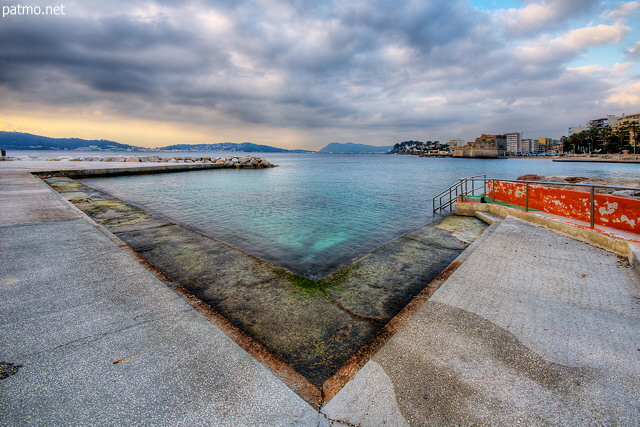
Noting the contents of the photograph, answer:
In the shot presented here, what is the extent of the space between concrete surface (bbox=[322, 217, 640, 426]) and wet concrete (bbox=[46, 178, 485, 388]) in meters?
0.70

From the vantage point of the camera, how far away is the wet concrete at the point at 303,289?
3.31m

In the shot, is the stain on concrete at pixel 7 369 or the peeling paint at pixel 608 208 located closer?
the stain on concrete at pixel 7 369

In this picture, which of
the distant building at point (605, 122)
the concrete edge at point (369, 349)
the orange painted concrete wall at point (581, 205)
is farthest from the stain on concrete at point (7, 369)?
the distant building at point (605, 122)

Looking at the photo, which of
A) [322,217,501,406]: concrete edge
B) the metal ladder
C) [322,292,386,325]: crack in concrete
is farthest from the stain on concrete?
the metal ladder

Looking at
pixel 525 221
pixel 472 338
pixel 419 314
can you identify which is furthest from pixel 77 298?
pixel 525 221

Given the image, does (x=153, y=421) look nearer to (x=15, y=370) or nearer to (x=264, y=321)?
(x=15, y=370)

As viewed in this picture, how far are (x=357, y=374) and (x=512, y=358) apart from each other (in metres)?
1.33

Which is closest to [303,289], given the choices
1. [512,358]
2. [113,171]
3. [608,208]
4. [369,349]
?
[369,349]

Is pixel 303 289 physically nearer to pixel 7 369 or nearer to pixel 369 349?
pixel 369 349

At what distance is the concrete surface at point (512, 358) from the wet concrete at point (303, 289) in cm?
70

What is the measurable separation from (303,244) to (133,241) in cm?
446

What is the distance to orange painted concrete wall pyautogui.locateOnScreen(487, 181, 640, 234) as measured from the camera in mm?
5770

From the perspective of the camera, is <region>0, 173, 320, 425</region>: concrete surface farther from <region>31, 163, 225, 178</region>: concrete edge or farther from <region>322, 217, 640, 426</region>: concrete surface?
<region>31, 163, 225, 178</region>: concrete edge

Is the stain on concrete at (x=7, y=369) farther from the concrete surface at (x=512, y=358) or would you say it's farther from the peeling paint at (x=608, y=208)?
the peeling paint at (x=608, y=208)
